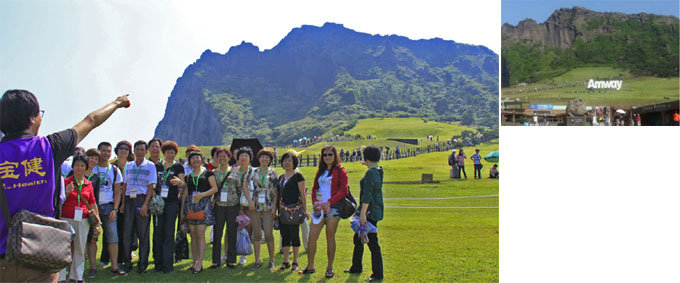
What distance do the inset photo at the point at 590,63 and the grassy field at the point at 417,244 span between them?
1749mm

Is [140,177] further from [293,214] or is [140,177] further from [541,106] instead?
[541,106]

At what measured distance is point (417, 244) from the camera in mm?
6172

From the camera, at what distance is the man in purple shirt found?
8.64 feet

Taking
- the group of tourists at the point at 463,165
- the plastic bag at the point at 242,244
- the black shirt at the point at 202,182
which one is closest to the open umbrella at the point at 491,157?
the group of tourists at the point at 463,165

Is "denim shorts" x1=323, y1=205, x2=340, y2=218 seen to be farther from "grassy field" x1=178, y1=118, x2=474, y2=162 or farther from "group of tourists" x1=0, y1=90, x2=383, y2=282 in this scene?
"grassy field" x1=178, y1=118, x2=474, y2=162

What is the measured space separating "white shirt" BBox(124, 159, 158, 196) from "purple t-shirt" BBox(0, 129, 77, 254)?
9.04 ft

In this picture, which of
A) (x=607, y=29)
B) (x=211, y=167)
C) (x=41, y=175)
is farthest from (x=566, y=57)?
(x=41, y=175)

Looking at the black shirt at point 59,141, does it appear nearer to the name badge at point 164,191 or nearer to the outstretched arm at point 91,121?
the outstretched arm at point 91,121

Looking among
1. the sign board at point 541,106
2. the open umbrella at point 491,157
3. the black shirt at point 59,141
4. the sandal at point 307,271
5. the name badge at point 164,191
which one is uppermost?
the sign board at point 541,106

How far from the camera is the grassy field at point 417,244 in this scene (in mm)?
5328

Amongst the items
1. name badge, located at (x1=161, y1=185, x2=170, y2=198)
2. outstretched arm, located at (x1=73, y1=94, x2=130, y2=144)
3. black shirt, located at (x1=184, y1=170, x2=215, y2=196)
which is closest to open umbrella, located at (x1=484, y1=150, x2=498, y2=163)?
black shirt, located at (x1=184, y1=170, x2=215, y2=196)

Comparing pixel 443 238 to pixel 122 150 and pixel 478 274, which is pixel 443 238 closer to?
pixel 478 274

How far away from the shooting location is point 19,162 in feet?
8.63

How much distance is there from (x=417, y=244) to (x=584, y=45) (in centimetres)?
662
